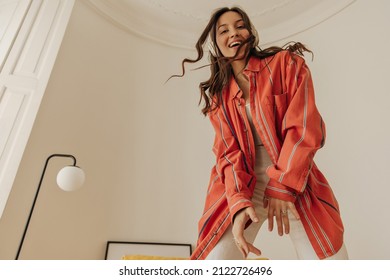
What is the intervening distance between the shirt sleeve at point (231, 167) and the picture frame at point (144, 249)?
1388mm

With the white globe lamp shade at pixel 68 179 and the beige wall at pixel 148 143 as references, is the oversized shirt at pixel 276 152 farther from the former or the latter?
the beige wall at pixel 148 143

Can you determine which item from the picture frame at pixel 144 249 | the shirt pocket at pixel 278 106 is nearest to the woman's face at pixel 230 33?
the shirt pocket at pixel 278 106

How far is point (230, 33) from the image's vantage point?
105 centimetres

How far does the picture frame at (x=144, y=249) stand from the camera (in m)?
1.99

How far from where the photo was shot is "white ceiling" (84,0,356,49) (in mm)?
2910

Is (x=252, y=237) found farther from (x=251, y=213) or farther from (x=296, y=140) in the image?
A: (x=296, y=140)

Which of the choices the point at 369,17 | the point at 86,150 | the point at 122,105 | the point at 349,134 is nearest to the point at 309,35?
the point at 369,17

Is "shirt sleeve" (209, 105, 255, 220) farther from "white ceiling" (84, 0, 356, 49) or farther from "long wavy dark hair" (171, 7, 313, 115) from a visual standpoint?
"white ceiling" (84, 0, 356, 49)

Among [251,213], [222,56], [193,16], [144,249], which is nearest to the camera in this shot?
[251,213]

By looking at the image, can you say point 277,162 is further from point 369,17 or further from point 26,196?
point 369,17

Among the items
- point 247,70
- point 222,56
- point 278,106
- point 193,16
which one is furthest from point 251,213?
point 193,16

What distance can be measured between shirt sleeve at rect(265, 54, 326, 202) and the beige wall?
1.53 metres

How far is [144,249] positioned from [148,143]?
34.1 inches

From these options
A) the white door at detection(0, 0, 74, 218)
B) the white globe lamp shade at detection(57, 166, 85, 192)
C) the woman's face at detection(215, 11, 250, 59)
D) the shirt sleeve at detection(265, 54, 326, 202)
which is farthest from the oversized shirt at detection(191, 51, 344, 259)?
the white door at detection(0, 0, 74, 218)
